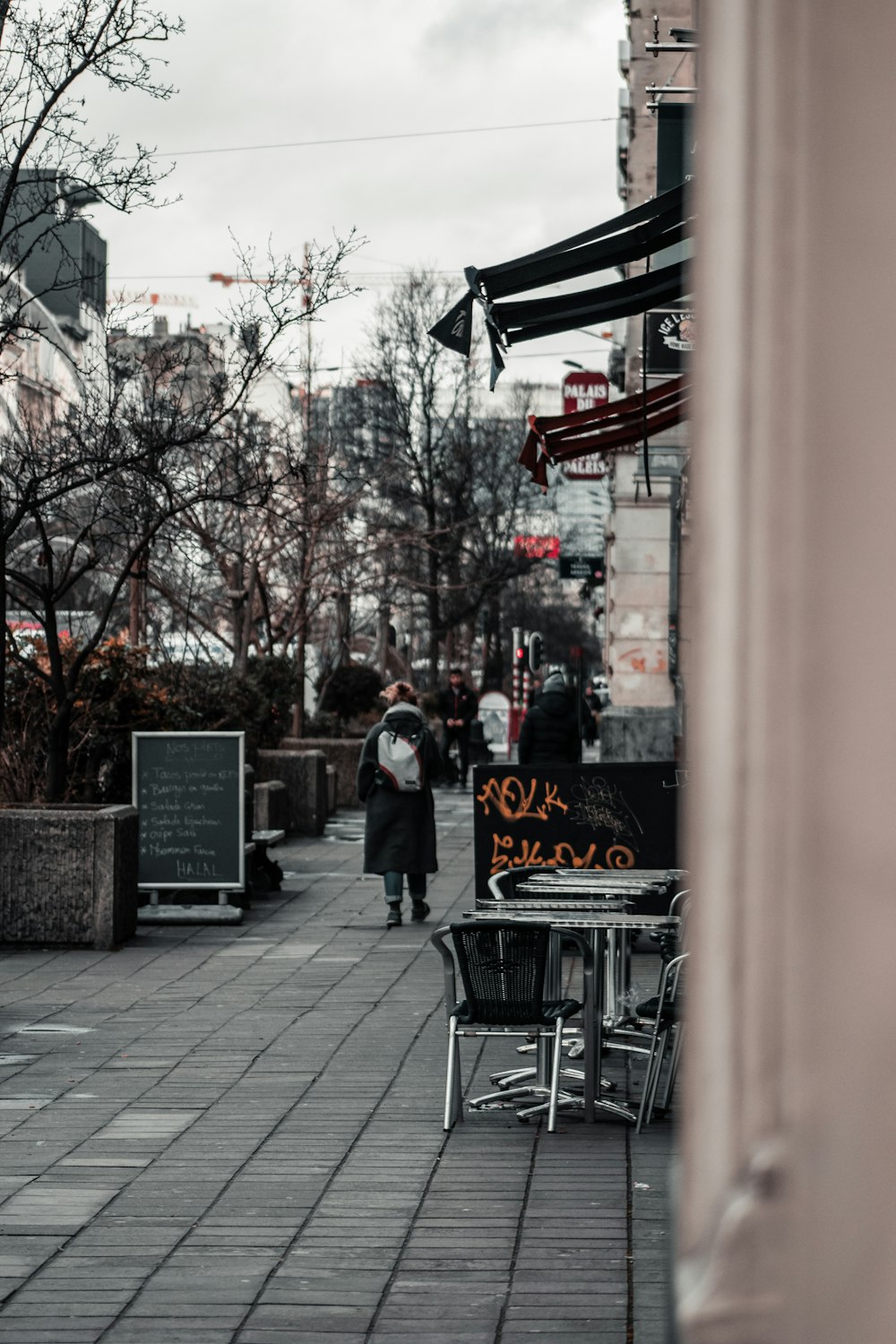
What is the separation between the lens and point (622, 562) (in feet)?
72.8

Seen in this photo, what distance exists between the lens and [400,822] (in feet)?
46.0

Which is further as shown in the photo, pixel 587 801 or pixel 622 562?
pixel 622 562

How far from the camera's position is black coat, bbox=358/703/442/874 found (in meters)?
13.9

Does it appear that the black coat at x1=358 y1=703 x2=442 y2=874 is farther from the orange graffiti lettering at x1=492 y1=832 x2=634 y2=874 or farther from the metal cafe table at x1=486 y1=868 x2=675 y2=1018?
the metal cafe table at x1=486 y1=868 x2=675 y2=1018

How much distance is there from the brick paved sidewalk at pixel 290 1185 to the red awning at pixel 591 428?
3.07 meters

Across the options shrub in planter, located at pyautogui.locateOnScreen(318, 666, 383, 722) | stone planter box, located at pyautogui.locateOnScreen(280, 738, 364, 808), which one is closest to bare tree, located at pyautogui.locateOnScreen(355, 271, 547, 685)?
shrub in planter, located at pyautogui.locateOnScreen(318, 666, 383, 722)

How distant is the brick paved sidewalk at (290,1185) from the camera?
4.86 m

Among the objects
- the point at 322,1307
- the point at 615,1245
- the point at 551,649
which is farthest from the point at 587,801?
the point at 551,649

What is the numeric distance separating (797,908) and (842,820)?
59mm

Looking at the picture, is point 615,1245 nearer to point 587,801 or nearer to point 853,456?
point 853,456

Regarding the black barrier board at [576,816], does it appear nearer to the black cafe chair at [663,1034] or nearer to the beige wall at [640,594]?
the black cafe chair at [663,1034]

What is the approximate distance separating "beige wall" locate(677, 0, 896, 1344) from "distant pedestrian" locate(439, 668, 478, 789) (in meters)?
29.8

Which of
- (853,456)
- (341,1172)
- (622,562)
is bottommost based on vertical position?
(341,1172)

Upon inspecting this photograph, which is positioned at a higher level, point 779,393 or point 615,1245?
point 779,393
